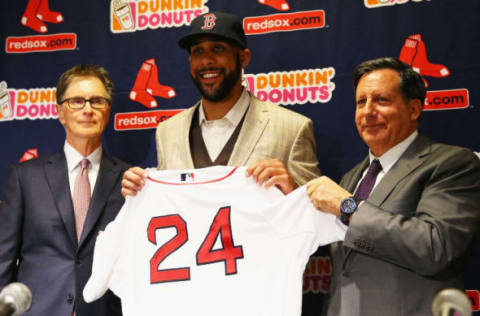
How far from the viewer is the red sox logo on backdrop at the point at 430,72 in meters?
2.90

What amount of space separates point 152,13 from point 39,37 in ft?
2.56

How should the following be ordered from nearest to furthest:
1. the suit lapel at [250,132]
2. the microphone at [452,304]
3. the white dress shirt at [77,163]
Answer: the microphone at [452,304], the suit lapel at [250,132], the white dress shirt at [77,163]

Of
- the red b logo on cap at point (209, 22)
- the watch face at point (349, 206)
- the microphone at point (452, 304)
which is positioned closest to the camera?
the microphone at point (452, 304)

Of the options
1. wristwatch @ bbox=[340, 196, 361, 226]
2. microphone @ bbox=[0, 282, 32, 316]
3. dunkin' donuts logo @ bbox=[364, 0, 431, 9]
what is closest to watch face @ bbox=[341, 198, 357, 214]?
wristwatch @ bbox=[340, 196, 361, 226]

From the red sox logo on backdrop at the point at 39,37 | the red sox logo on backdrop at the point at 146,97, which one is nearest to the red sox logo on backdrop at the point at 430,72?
the red sox logo on backdrop at the point at 146,97

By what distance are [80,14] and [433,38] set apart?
2145 millimetres

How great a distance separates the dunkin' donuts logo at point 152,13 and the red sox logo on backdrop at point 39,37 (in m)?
0.32

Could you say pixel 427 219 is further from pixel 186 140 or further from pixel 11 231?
pixel 11 231

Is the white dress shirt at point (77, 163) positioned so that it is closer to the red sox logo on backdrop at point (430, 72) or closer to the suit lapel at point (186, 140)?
the suit lapel at point (186, 140)

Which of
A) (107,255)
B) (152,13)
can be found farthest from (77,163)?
(152,13)

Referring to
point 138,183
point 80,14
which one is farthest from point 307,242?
point 80,14

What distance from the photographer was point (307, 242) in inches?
87.2

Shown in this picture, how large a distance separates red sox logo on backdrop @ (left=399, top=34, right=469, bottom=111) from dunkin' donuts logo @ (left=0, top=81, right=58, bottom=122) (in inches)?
84.3

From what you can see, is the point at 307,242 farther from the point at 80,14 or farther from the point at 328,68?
the point at 80,14
